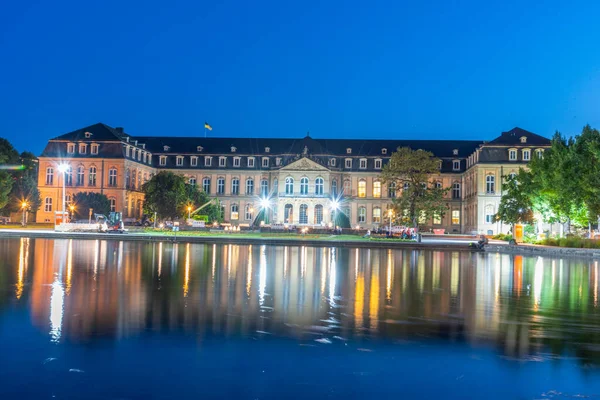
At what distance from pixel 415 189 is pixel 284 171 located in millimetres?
30145

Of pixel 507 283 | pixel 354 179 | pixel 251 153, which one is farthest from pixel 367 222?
pixel 507 283

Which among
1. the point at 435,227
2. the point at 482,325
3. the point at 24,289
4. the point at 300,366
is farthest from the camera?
the point at 435,227

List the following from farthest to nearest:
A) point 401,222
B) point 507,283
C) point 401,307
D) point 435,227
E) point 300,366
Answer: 1. point 435,227
2. point 401,222
3. point 507,283
4. point 401,307
5. point 300,366

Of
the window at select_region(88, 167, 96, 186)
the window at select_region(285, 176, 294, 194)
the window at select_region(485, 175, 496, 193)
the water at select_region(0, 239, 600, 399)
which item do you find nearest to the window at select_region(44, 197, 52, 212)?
the window at select_region(88, 167, 96, 186)

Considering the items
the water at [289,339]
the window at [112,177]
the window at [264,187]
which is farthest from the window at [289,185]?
the water at [289,339]

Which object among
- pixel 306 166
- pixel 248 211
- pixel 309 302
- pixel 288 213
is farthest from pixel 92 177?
pixel 309 302

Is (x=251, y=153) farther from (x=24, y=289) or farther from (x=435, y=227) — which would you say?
(x=24, y=289)

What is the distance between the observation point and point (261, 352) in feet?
30.9

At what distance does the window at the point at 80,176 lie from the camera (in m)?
88.6

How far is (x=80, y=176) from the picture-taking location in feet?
292

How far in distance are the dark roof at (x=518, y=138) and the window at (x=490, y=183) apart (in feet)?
15.8

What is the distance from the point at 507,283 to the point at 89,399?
1677 centimetres

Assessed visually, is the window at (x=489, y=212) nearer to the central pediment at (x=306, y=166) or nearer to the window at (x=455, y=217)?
the window at (x=455, y=217)

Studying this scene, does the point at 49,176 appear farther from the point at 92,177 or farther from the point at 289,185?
the point at 289,185
